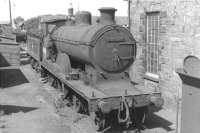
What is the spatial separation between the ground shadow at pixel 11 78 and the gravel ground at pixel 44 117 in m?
2.01

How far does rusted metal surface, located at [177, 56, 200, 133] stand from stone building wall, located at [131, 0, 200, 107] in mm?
3822

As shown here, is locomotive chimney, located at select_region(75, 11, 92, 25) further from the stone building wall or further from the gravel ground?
the gravel ground

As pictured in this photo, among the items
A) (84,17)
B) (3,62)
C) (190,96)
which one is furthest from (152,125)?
(3,62)

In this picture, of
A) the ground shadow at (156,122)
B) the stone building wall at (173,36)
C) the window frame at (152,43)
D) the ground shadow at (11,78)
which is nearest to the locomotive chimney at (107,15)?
the stone building wall at (173,36)

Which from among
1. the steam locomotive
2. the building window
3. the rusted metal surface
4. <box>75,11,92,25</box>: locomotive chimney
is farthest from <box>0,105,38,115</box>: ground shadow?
the rusted metal surface

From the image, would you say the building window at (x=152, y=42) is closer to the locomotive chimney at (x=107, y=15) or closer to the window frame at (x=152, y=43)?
the window frame at (x=152, y=43)

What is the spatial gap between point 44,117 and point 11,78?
7.15 m

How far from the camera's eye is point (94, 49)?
7.79 meters

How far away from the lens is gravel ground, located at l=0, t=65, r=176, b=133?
7.82 m

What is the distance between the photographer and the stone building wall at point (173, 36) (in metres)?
8.45

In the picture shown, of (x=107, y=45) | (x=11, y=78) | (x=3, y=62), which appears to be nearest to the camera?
(x=107, y=45)

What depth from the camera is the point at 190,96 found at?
4586mm

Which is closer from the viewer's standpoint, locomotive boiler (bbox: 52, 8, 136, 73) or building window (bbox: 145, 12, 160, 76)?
locomotive boiler (bbox: 52, 8, 136, 73)

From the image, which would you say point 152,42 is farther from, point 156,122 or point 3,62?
point 3,62
